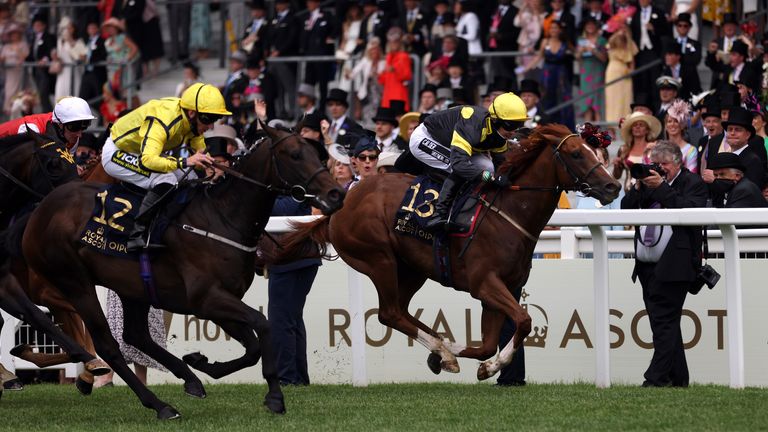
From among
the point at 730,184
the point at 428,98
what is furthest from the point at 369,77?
→ the point at 730,184

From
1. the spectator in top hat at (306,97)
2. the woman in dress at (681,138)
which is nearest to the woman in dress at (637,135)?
the woman in dress at (681,138)

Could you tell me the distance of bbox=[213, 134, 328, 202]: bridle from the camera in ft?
26.8

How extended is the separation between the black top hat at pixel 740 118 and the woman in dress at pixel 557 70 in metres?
3.93

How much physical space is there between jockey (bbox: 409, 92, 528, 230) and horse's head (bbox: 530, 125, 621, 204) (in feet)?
0.76

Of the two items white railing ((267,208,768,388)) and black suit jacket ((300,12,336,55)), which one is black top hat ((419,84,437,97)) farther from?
white railing ((267,208,768,388))

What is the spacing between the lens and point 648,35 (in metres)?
15.1

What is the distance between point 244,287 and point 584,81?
785 centimetres

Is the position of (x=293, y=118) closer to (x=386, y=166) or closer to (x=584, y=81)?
(x=584, y=81)

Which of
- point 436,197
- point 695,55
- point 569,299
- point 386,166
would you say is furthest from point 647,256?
point 695,55

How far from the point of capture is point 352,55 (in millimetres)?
16984

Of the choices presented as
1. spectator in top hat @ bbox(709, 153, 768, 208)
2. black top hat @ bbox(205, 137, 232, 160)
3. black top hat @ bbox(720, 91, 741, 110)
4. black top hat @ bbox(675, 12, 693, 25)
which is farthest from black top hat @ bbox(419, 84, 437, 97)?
spectator in top hat @ bbox(709, 153, 768, 208)

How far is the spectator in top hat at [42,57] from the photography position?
19.0 metres

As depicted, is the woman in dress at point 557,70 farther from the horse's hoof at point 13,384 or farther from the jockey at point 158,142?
the horse's hoof at point 13,384

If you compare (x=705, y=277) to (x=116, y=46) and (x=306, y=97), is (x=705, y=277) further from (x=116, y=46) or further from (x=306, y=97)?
(x=116, y=46)
